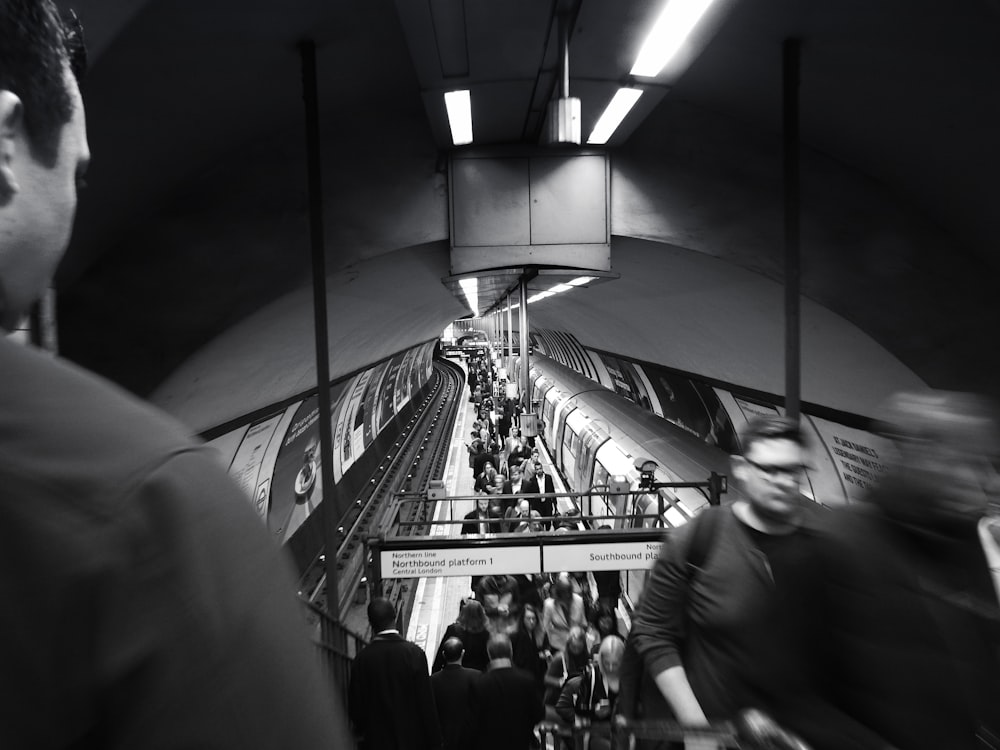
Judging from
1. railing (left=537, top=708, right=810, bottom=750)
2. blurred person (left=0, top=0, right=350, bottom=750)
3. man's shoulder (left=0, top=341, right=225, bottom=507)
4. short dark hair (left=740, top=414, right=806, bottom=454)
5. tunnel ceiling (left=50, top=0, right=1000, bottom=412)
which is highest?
tunnel ceiling (left=50, top=0, right=1000, bottom=412)

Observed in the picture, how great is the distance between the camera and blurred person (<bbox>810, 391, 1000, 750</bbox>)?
5.02 feet

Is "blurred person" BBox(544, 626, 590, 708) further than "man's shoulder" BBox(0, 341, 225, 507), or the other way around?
"blurred person" BBox(544, 626, 590, 708)

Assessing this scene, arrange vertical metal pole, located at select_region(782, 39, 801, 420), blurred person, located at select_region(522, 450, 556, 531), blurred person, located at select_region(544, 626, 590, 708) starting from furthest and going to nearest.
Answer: blurred person, located at select_region(522, 450, 556, 531) → blurred person, located at select_region(544, 626, 590, 708) → vertical metal pole, located at select_region(782, 39, 801, 420)

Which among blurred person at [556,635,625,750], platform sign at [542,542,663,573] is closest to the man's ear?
blurred person at [556,635,625,750]

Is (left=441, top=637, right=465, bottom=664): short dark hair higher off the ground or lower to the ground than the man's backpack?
lower

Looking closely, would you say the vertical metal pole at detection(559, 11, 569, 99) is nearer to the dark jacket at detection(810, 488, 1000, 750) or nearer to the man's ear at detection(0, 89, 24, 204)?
the dark jacket at detection(810, 488, 1000, 750)

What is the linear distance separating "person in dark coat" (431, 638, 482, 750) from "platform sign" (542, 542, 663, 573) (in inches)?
50.0

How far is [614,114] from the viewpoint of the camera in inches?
187

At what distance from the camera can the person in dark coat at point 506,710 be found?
3.80m

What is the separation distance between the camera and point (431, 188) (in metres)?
5.73

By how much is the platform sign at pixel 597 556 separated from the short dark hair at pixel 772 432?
3174mm

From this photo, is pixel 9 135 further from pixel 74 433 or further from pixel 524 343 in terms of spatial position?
pixel 524 343

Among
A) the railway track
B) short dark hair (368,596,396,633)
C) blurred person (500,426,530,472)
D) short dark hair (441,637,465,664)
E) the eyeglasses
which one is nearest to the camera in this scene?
the eyeglasses

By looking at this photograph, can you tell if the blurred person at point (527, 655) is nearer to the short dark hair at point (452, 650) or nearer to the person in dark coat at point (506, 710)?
the short dark hair at point (452, 650)
